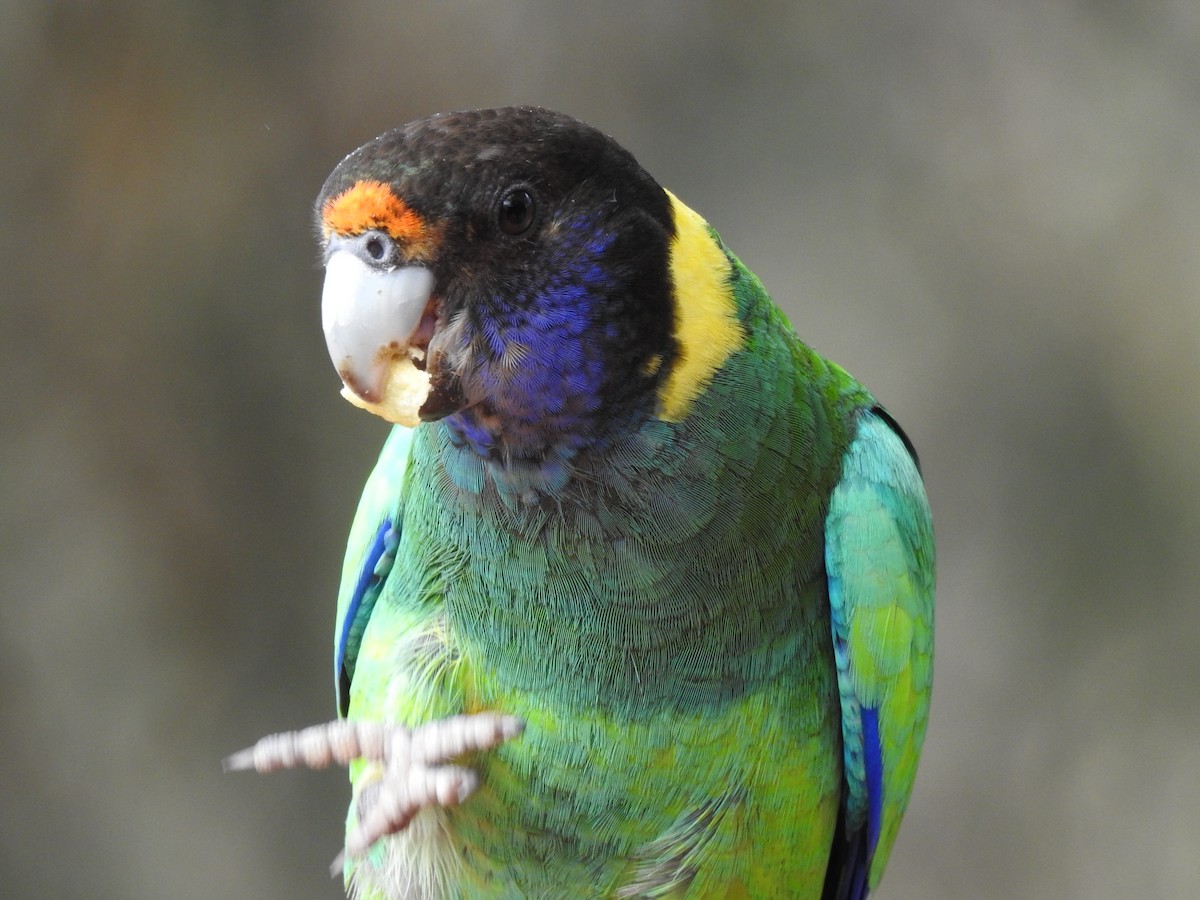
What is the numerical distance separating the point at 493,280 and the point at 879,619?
667 mm

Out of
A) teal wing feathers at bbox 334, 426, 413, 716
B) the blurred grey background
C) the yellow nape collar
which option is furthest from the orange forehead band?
the blurred grey background

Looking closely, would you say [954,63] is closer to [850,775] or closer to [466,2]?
[466,2]

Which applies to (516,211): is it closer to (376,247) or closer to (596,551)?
(376,247)

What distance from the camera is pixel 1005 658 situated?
2904mm

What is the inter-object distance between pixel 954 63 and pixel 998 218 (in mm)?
381

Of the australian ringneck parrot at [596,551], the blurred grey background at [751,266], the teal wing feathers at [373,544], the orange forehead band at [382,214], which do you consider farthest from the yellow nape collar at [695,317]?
the blurred grey background at [751,266]

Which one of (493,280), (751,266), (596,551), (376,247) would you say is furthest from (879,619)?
(751,266)

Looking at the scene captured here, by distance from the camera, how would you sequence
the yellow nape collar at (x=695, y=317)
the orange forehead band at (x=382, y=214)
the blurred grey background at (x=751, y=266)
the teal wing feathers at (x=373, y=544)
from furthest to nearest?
the blurred grey background at (x=751, y=266)
the teal wing feathers at (x=373, y=544)
the yellow nape collar at (x=695, y=317)
the orange forehead band at (x=382, y=214)

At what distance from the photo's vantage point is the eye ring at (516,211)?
1.11 m

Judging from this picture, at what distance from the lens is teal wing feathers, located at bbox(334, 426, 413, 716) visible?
5.11 feet

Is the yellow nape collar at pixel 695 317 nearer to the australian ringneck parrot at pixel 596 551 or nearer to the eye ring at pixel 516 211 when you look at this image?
the australian ringneck parrot at pixel 596 551

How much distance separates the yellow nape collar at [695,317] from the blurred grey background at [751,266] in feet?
5.15

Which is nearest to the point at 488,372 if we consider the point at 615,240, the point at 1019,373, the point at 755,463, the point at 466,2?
the point at 615,240

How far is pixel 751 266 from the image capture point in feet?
9.50
